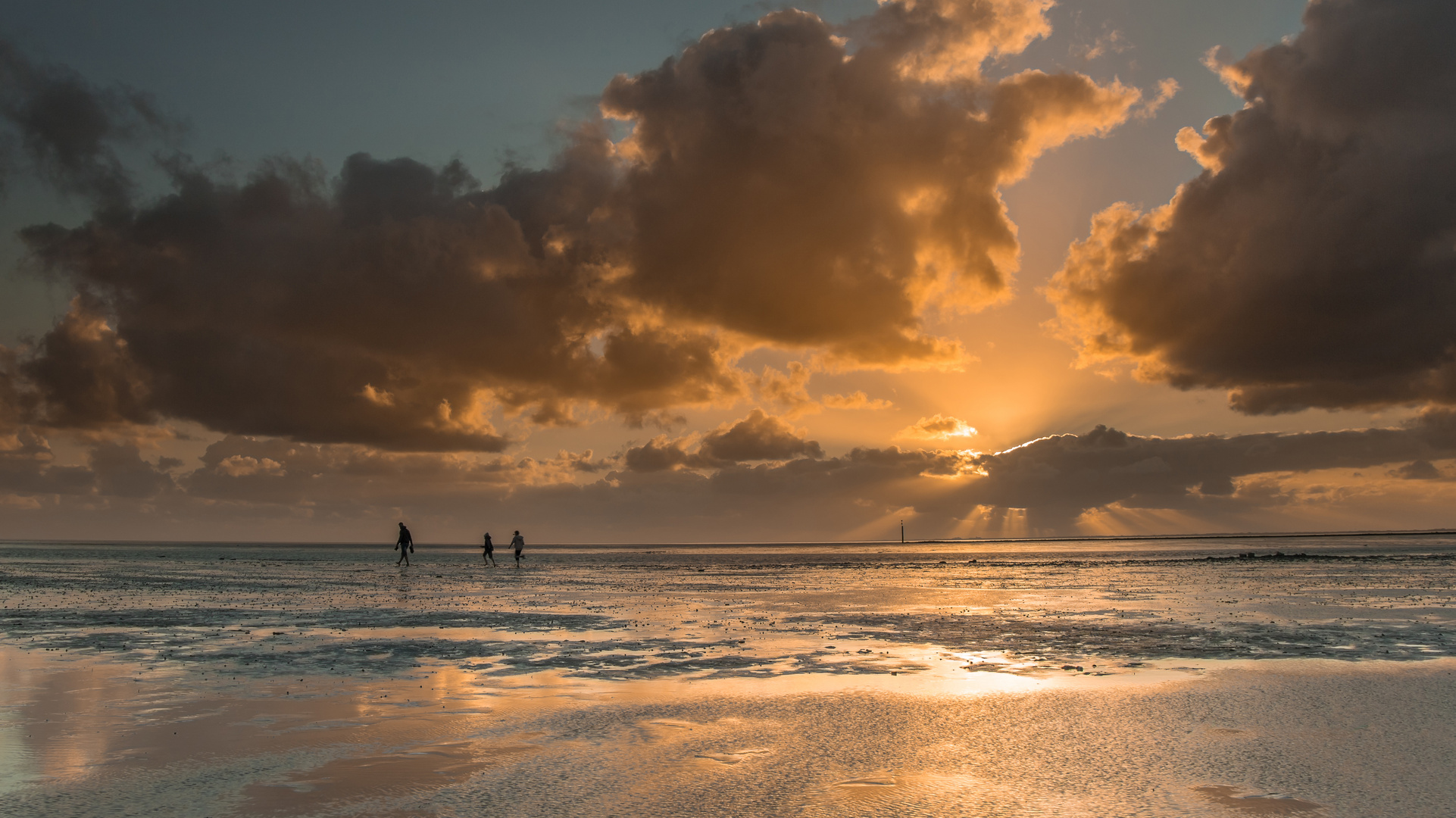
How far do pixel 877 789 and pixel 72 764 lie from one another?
7469 millimetres

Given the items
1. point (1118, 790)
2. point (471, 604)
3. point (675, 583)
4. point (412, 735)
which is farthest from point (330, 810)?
point (675, 583)

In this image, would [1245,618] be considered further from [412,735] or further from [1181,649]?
[412,735]

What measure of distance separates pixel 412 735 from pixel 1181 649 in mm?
13385

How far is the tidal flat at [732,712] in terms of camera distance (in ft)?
24.3

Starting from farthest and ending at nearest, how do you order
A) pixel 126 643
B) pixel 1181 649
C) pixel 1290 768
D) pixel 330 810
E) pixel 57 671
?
1. pixel 126 643
2. pixel 1181 649
3. pixel 57 671
4. pixel 1290 768
5. pixel 330 810

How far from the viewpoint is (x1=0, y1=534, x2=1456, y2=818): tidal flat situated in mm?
7402

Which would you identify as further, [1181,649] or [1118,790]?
[1181,649]

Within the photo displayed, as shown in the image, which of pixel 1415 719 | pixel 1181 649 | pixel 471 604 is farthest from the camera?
pixel 471 604

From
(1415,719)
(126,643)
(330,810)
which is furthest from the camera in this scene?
(126,643)

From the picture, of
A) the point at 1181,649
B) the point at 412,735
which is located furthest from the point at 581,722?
the point at 1181,649

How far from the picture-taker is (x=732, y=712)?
10.8 meters

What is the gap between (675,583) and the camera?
3966cm

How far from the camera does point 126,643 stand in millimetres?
17719

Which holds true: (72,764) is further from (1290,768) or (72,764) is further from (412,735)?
(1290,768)
